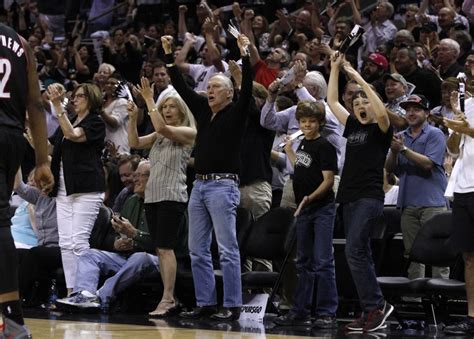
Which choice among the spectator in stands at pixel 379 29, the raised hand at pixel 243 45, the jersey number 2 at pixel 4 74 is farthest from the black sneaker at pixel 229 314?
the spectator in stands at pixel 379 29

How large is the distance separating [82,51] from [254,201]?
7.51m

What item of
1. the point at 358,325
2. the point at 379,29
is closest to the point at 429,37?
the point at 379,29

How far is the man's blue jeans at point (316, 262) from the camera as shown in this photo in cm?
814

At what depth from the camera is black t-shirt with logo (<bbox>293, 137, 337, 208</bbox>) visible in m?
8.25

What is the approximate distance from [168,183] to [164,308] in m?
1.06

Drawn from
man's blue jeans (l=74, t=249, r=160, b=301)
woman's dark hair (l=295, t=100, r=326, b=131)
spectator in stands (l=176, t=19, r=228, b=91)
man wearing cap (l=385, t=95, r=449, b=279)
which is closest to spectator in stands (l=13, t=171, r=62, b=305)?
man's blue jeans (l=74, t=249, r=160, b=301)

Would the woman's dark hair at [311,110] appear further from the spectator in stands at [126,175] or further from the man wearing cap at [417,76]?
the man wearing cap at [417,76]

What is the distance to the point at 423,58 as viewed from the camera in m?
11.6

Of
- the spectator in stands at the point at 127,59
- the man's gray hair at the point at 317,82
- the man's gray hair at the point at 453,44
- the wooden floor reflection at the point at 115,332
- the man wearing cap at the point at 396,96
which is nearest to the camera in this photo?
the wooden floor reflection at the point at 115,332

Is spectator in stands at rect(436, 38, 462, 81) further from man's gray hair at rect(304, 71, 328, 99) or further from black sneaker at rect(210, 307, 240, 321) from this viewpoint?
black sneaker at rect(210, 307, 240, 321)

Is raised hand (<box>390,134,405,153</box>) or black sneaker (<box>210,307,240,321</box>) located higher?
raised hand (<box>390,134,405,153</box>)

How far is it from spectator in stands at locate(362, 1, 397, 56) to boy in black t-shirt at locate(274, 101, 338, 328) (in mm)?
5178

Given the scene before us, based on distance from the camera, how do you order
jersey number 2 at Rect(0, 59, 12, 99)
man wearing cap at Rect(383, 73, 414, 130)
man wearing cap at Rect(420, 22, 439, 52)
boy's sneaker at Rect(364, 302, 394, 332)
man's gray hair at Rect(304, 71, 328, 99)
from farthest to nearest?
1. man wearing cap at Rect(420, 22, 439, 52)
2. man's gray hair at Rect(304, 71, 328, 99)
3. man wearing cap at Rect(383, 73, 414, 130)
4. boy's sneaker at Rect(364, 302, 394, 332)
5. jersey number 2 at Rect(0, 59, 12, 99)

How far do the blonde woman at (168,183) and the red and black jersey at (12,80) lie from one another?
3.06 m
